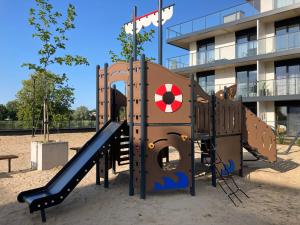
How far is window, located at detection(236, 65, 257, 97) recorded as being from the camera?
22.8m

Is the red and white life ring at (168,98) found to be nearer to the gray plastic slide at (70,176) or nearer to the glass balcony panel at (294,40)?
the gray plastic slide at (70,176)

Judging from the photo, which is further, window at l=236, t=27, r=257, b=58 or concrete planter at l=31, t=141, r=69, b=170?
window at l=236, t=27, r=257, b=58

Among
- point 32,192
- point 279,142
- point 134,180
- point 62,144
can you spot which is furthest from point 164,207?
point 279,142

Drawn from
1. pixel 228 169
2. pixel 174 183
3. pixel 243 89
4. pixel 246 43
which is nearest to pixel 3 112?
pixel 243 89

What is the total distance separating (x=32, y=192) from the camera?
6016mm

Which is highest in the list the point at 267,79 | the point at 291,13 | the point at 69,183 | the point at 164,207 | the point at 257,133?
the point at 291,13

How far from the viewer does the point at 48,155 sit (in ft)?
33.1

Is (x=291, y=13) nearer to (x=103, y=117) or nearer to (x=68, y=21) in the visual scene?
(x=68, y=21)

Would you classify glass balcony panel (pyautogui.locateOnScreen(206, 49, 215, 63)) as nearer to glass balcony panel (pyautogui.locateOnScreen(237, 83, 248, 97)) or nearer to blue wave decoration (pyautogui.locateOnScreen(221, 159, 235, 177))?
glass balcony panel (pyautogui.locateOnScreen(237, 83, 248, 97))

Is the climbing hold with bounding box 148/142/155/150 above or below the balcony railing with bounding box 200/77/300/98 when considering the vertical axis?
below

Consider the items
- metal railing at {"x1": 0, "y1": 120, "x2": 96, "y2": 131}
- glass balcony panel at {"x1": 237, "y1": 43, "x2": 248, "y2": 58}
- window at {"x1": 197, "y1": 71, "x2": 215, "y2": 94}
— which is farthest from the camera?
metal railing at {"x1": 0, "y1": 120, "x2": 96, "y2": 131}

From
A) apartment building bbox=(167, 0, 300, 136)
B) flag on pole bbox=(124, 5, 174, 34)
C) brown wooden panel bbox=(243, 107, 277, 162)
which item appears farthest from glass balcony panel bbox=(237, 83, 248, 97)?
brown wooden panel bbox=(243, 107, 277, 162)

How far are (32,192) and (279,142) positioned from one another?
55.3ft

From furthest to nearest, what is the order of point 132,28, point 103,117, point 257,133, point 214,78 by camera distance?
point 214,78 < point 132,28 < point 257,133 < point 103,117
